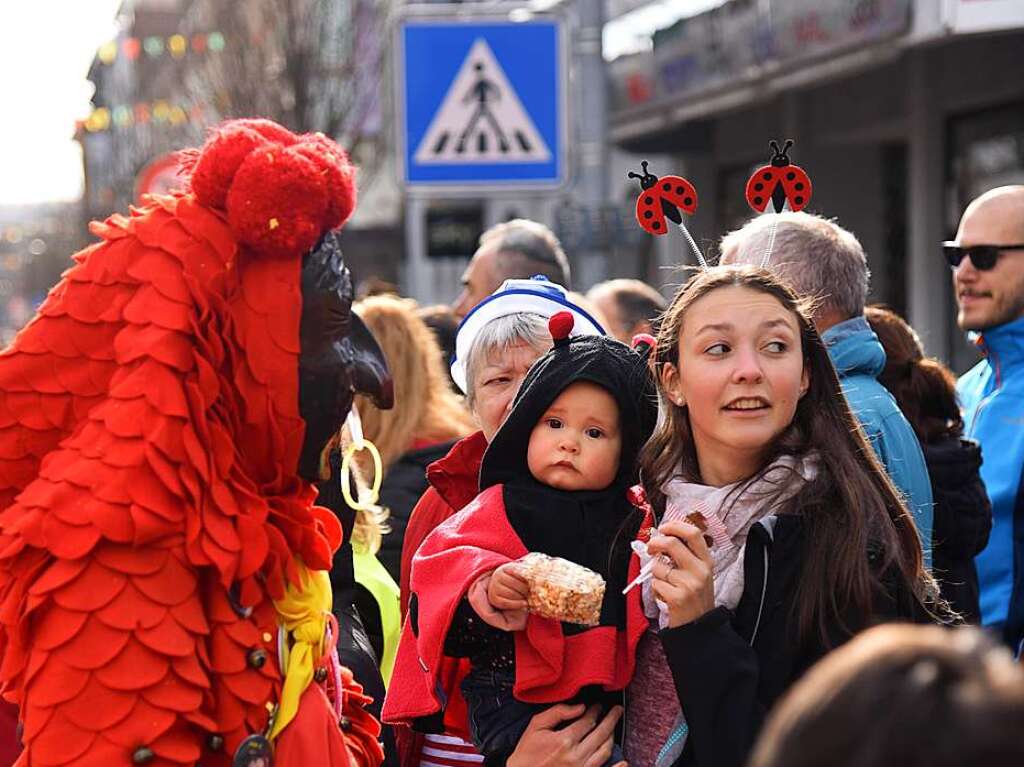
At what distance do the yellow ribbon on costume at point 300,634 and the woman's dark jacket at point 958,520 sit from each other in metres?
1.88

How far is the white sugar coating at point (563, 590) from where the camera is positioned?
107 inches

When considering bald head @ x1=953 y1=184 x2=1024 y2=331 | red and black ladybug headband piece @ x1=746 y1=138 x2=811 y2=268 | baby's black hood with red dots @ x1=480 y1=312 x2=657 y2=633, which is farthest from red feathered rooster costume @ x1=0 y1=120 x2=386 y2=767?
bald head @ x1=953 y1=184 x2=1024 y2=331

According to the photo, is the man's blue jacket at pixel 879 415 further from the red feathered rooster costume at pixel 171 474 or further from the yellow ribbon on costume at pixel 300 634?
the red feathered rooster costume at pixel 171 474

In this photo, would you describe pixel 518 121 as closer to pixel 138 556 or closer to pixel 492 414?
pixel 492 414

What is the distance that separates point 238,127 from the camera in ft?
8.57

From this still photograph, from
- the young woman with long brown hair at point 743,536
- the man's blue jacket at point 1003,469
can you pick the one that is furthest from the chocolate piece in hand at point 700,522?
the man's blue jacket at point 1003,469

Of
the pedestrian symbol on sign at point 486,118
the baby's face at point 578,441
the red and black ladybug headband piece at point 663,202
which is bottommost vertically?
the baby's face at point 578,441

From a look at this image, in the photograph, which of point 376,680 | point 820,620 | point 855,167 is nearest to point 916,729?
point 820,620

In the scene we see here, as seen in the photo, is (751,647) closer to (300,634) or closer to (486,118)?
(300,634)

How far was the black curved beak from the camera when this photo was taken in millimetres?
2660

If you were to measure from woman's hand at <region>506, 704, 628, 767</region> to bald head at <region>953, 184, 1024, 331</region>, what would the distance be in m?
2.52

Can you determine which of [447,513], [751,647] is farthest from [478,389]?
[751,647]

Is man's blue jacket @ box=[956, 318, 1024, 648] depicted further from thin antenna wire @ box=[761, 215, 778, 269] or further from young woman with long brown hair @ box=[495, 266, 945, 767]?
young woman with long brown hair @ box=[495, 266, 945, 767]

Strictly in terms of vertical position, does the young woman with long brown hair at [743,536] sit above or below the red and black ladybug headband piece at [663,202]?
below
